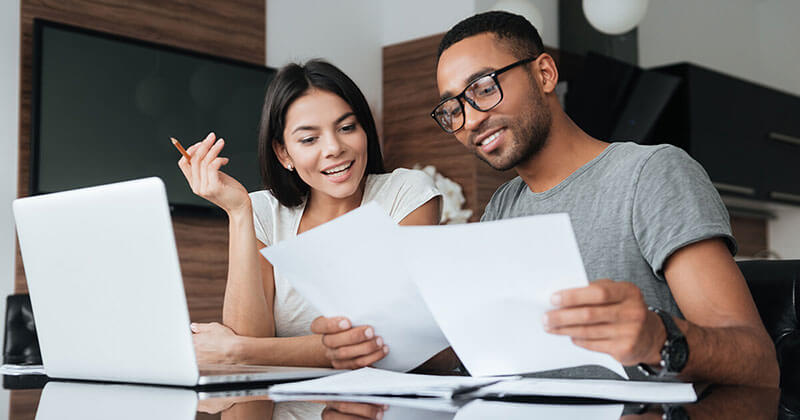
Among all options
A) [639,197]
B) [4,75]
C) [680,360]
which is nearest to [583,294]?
[680,360]

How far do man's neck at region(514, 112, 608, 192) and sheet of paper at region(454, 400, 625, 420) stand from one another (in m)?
0.67

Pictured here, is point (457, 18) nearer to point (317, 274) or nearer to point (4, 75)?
point (4, 75)

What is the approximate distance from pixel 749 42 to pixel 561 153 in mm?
4556

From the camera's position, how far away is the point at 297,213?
1.81m

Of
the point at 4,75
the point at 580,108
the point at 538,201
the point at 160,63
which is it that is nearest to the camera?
the point at 538,201

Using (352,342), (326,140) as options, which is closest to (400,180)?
(326,140)

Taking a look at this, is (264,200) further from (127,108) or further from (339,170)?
(127,108)

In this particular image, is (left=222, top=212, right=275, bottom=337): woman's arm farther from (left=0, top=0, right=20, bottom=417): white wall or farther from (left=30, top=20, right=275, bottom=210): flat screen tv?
(left=0, top=0, right=20, bottom=417): white wall

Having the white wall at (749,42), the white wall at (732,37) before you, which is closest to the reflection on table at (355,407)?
the white wall at (732,37)

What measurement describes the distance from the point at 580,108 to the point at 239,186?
281 cm

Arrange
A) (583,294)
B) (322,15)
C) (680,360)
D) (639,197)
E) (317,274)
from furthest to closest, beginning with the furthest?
(322,15)
(639,197)
(317,274)
(680,360)
(583,294)

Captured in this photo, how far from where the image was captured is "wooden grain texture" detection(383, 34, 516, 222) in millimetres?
3963

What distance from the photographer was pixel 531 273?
29.4 inches

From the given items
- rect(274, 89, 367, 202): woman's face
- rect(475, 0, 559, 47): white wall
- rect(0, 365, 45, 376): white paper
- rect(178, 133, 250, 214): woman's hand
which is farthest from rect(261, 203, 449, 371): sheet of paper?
rect(475, 0, 559, 47): white wall
